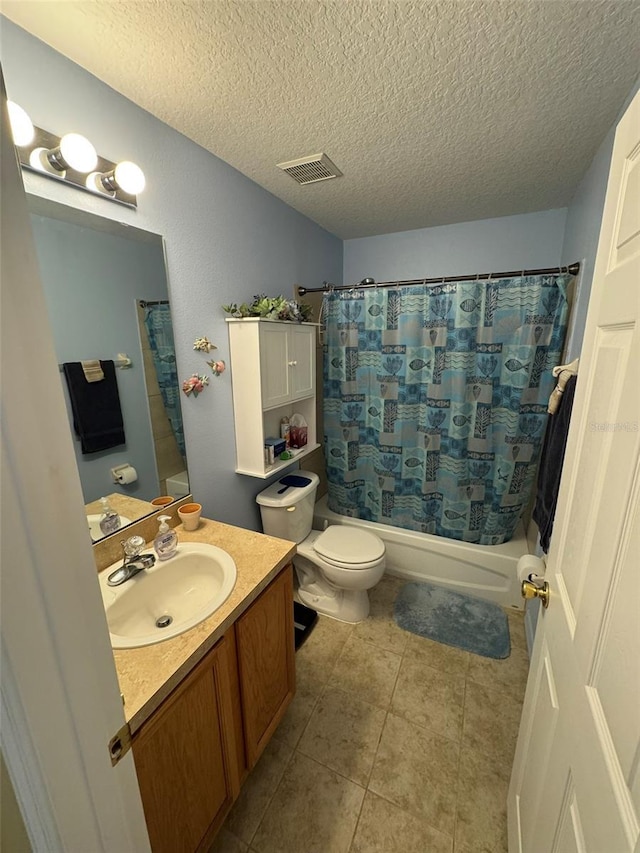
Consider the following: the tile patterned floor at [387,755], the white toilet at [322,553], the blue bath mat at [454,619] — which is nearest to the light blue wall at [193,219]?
the white toilet at [322,553]

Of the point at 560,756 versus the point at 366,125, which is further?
the point at 366,125

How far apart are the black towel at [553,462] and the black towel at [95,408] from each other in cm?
162

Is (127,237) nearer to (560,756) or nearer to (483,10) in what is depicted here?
(483,10)

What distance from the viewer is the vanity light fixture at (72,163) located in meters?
0.90

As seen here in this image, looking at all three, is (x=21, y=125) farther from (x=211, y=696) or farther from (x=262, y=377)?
(x=211, y=696)

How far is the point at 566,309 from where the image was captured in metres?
1.75

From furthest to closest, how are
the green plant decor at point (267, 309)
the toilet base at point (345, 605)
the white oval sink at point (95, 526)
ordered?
1. the toilet base at point (345, 605)
2. the green plant decor at point (267, 309)
3. the white oval sink at point (95, 526)

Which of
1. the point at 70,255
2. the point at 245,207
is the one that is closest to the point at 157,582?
the point at 70,255

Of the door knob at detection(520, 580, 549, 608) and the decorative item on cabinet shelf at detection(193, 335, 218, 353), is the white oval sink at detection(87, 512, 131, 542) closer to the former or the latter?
the decorative item on cabinet shelf at detection(193, 335, 218, 353)

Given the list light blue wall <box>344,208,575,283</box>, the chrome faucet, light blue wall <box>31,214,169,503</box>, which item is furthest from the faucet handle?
light blue wall <box>344,208,575,283</box>

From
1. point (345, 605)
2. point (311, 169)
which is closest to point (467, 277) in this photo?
point (311, 169)

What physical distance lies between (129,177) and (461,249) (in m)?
2.06

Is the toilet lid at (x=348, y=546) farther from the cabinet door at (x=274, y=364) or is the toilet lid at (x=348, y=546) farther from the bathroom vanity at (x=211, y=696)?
the cabinet door at (x=274, y=364)

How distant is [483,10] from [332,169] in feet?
2.71
